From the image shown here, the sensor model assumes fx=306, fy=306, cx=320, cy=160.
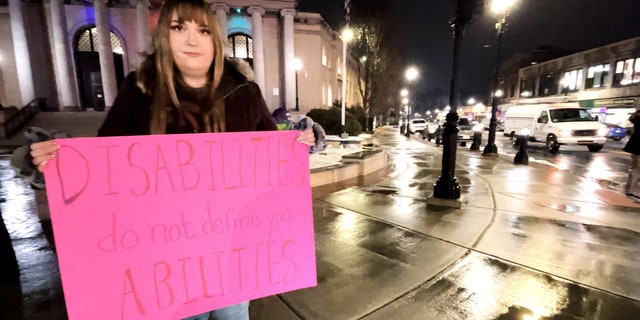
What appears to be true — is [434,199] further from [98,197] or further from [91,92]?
[91,92]

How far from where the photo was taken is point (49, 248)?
149 inches

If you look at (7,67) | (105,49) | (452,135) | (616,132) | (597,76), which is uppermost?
(105,49)

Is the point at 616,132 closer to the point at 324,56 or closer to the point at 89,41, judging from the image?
the point at 324,56

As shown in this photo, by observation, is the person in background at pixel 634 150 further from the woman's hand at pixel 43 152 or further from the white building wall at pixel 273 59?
the white building wall at pixel 273 59

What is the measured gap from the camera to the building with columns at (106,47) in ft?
64.4

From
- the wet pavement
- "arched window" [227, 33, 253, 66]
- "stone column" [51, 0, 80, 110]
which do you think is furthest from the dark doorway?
the wet pavement

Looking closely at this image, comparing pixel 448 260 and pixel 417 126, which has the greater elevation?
pixel 417 126

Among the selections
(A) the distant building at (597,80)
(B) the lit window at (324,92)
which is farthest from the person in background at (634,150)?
(A) the distant building at (597,80)

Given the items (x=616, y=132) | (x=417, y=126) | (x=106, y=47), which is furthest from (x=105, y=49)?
(x=616, y=132)

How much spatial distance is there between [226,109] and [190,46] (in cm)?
36

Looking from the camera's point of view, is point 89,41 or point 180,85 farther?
point 89,41

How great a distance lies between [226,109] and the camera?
1.71m

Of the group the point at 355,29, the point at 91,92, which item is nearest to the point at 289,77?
the point at 355,29

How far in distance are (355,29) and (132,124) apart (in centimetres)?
2476
